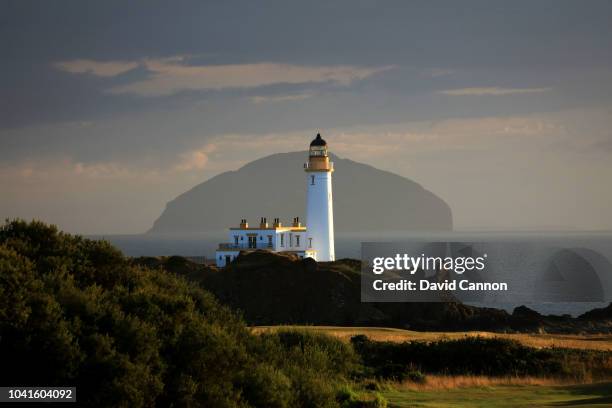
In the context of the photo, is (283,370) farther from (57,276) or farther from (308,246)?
(308,246)

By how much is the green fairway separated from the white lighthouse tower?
174 ft

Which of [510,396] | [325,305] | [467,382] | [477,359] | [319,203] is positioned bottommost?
[510,396]

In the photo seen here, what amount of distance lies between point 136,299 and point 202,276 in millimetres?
46460

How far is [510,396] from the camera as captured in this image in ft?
67.7

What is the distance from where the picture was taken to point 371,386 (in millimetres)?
21922

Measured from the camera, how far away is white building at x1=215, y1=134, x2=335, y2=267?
75375mm

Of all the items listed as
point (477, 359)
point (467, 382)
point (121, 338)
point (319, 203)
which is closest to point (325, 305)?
point (319, 203)

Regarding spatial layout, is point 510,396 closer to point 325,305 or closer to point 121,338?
point 121,338

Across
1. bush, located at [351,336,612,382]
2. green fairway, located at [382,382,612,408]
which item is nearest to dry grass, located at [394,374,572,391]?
green fairway, located at [382,382,612,408]

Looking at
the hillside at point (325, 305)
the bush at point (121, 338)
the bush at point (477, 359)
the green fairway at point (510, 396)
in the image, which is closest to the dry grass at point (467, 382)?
the green fairway at point (510, 396)

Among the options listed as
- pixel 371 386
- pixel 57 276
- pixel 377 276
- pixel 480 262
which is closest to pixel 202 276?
pixel 377 276

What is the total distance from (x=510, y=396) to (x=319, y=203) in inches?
2171

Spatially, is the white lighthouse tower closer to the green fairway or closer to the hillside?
the hillside

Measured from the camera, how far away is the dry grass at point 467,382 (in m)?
22.5
